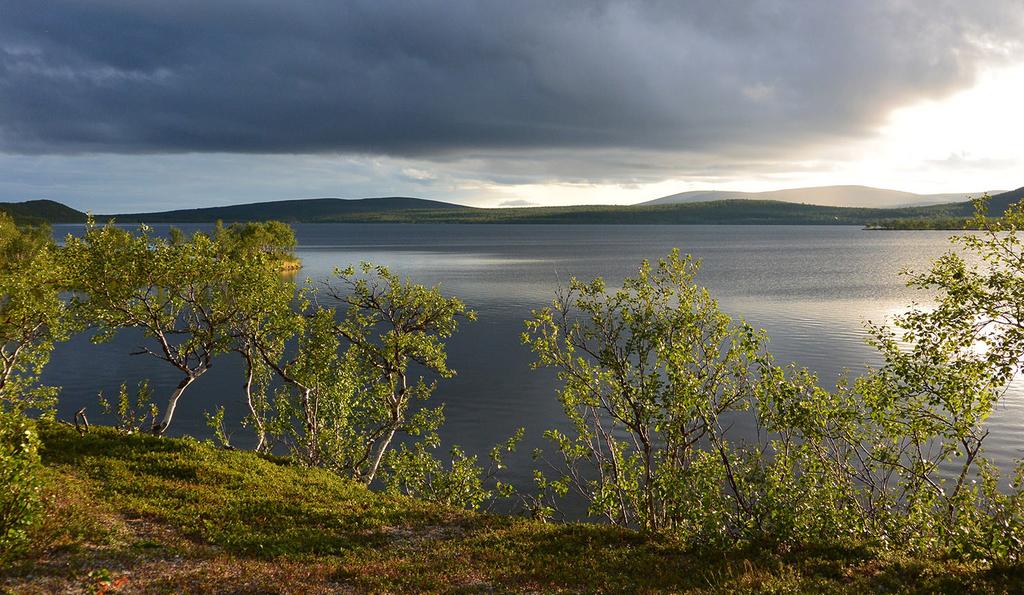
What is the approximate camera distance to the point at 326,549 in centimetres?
2167

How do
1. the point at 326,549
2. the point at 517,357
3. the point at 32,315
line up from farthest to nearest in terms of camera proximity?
the point at 517,357 → the point at 32,315 → the point at 326,549

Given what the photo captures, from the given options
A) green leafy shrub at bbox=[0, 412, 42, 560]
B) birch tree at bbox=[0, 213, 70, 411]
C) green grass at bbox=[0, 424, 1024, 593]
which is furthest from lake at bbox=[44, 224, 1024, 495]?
green leafy shrub at bbox=[0, 412, 42, 560]

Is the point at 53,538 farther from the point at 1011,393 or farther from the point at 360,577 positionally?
the point at 1011,393

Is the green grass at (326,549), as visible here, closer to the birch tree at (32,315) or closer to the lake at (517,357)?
the birch tree at (32,315)

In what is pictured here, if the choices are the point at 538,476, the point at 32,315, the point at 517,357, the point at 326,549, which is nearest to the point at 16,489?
the point at 326,549

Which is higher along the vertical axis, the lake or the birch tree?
the birch tree

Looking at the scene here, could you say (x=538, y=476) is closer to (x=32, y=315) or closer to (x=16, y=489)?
(x=16, y=489)

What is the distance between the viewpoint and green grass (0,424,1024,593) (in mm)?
18234

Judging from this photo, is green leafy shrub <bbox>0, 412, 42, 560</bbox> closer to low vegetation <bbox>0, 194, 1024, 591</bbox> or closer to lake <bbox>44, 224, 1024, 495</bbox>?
low vegetation <bbox>0, 194, 1024, 591</bbox>

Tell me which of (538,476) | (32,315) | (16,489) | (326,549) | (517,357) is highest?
(32,315)

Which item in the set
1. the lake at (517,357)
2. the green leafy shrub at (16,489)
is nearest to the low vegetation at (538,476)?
the green leafy shrub at (16,489)

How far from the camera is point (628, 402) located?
2661 cm

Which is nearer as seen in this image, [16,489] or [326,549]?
[16,489]

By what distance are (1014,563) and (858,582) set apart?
4.36 meters
